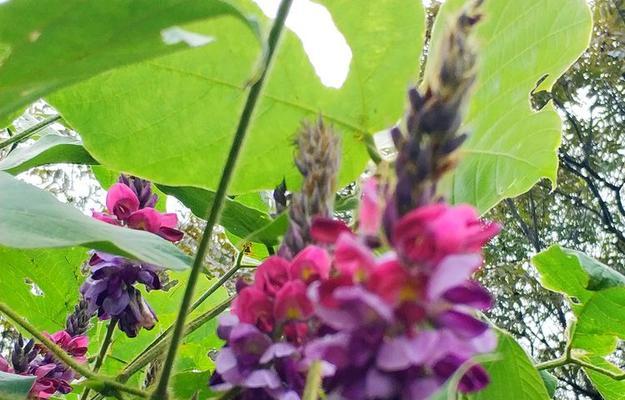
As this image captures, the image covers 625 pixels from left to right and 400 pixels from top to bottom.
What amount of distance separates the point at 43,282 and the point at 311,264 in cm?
77

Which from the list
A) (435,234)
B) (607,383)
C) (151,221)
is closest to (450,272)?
(435,234)

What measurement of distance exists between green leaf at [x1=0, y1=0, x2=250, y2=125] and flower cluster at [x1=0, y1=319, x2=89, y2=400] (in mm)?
481

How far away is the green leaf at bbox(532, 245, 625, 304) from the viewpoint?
828mm

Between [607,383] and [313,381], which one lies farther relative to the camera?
[607,383]

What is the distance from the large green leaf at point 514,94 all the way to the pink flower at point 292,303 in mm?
366

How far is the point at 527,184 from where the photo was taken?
0.72m

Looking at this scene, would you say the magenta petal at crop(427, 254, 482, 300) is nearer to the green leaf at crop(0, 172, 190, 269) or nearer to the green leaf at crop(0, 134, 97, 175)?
the green leaf at crop(0, 172, 190, 269)

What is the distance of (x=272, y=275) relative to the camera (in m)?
0.35

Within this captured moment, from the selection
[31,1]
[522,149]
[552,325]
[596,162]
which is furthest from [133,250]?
[552,325]

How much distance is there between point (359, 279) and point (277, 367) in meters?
0.09

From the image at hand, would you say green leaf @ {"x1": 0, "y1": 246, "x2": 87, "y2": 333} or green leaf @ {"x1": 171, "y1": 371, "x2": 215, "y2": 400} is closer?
green leaf @ {"x1": 171, "y1": 371, "x2": 215, "y2": 400}

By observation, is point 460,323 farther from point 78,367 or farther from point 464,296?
point 78,367

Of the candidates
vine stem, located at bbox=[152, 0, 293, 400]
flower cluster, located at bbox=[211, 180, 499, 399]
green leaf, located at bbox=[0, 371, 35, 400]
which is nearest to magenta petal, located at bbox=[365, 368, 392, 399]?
flower cluster, located at bbox=[211, 180, 499, 399]

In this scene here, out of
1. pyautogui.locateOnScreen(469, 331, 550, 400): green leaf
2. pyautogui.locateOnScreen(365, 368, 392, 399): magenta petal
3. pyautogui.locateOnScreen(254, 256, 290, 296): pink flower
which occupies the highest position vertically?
pyautogui.locateOnScreen(469, 331, 550, 400): green leaf
